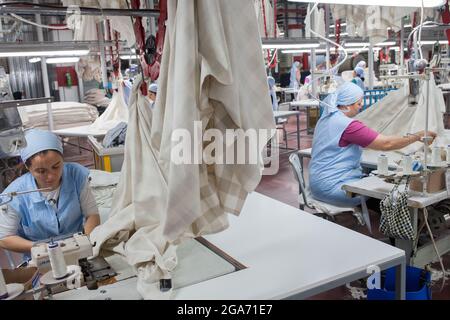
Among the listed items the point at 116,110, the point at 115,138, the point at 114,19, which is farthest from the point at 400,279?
the point at 116,110

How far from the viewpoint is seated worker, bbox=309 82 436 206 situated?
3.04 m

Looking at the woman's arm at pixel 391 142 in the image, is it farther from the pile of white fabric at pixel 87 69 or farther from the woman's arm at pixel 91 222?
the pile of white fabric at pixel 87 69

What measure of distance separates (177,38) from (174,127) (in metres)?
0.25

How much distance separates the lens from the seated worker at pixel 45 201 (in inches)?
78.1

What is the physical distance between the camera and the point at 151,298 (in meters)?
1.35

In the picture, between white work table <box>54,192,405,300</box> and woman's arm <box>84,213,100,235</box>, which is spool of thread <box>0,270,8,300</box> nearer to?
white work table <box>54,192,405,300</box>

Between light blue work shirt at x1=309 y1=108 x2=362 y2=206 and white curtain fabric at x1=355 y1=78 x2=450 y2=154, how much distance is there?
737 millimetres

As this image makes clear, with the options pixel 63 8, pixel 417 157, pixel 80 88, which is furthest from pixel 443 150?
pixel 80 88

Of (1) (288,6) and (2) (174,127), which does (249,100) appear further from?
(1) (288,6)

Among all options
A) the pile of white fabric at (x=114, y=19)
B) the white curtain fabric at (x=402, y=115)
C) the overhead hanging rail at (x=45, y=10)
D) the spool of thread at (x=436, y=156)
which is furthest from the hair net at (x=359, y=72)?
the overhead hanging rail at (x=45, y=10)

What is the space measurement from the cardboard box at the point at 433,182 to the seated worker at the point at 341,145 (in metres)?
0.48

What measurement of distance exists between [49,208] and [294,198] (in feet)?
11.0

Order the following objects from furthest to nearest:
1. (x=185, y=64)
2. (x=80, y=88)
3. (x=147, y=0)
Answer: (x=80, y=88) → (x=147, y=0) → (x=185, y=64)

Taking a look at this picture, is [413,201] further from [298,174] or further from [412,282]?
[298,174]
